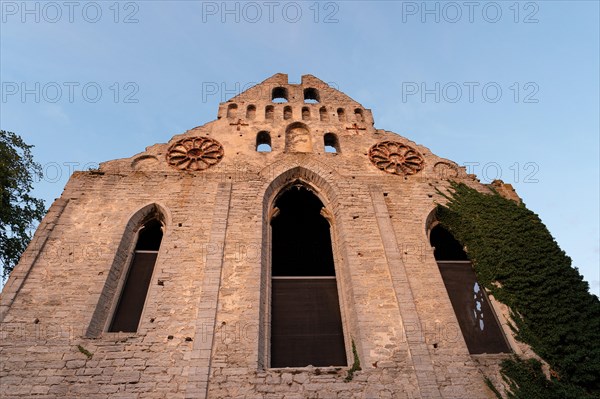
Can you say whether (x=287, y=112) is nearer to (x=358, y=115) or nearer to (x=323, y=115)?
(x=323, y=115)

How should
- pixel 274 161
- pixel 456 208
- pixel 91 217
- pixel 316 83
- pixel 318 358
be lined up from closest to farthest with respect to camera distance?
pixel 318 358, pixel 91 217, pixel 456 208, pixel 274 161, pixel 316 83

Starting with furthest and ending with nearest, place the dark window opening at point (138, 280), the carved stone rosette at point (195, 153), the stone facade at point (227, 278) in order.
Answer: the carved stone rosette at point (195, 153) < the dark window opening at point (138, 280) < the stone facade at point (227, 278)

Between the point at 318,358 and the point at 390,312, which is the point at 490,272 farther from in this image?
the point at 318,358

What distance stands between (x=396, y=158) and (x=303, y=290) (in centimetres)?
510

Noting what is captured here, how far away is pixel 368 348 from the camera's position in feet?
25.3

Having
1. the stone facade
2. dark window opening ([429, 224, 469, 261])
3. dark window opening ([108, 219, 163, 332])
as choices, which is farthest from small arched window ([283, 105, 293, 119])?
dark window opening ([429, 224, 469, 261])

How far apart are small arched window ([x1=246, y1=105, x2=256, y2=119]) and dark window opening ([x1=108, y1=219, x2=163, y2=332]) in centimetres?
470

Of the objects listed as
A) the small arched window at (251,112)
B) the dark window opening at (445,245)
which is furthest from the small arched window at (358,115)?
the dark window opening at (445,245)

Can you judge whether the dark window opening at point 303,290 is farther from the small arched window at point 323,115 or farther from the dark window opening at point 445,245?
the small arched window at point 323,115

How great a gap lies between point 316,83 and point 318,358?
997 centimetres

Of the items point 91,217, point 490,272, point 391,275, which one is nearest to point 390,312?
point 391,275

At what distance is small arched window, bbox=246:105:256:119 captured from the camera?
13.3m

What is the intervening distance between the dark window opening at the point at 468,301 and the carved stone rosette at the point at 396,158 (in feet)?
6.39

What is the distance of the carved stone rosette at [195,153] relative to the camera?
37.3 ft
